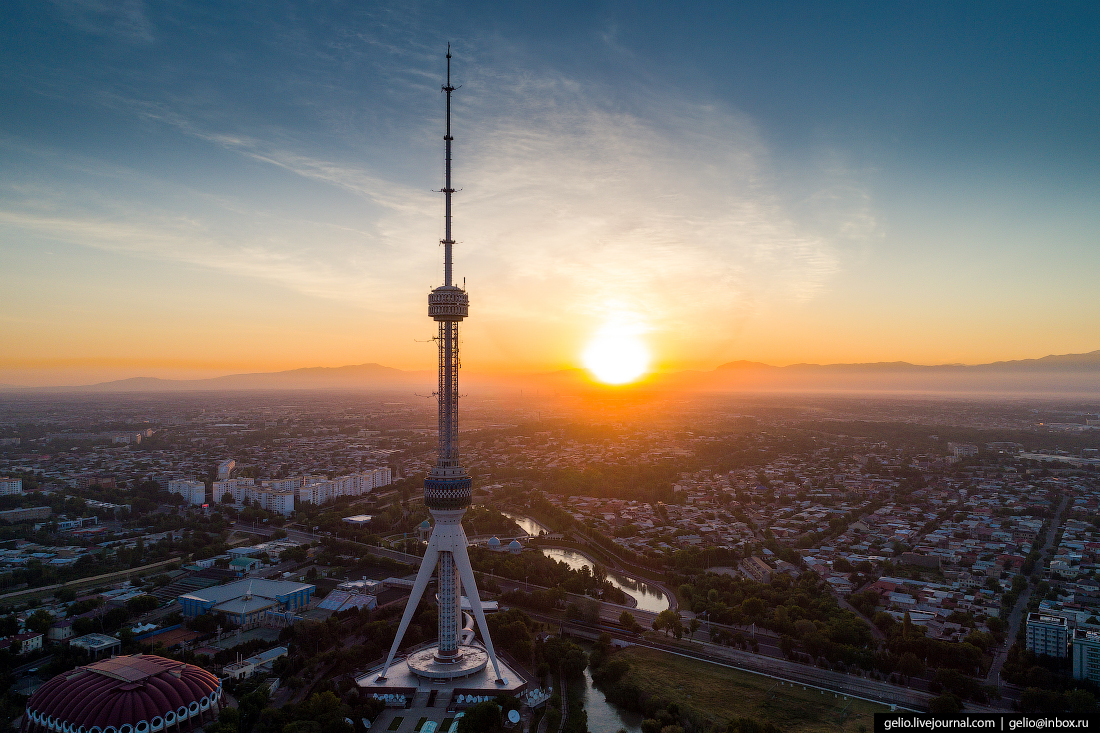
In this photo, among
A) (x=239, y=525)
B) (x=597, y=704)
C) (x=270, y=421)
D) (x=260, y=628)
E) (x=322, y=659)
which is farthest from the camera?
(x=270, y=421)

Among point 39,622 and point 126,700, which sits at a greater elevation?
point 126,700

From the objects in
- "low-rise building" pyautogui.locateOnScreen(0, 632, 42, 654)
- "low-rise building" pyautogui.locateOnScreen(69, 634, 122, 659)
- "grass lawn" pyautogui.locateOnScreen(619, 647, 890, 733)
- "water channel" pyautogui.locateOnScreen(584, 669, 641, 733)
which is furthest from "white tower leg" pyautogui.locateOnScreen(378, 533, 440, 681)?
"low-rise building" pyautogui.locateOnScreen(0, 632, 42, 654)

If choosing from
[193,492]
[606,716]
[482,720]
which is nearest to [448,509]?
[482,720]

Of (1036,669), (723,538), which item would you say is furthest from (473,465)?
(1036,669)

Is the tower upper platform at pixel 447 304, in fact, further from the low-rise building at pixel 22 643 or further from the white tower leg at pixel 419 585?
the low-rise building at pixel 22 643

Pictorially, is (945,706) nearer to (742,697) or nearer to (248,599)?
(742,697)

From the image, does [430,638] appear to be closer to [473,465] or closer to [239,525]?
[239,525]
